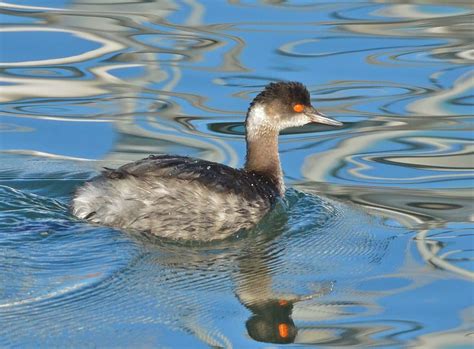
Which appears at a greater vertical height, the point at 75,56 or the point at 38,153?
the point at 75,56

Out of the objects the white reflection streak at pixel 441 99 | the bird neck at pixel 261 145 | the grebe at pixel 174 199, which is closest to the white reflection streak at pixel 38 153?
the bird neck at pixel 261 145

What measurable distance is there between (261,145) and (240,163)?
0.62m

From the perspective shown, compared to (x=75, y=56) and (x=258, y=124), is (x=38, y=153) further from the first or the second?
(x=75, y=56)

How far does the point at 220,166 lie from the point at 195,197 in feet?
0.91

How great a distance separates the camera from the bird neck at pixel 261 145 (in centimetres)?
805

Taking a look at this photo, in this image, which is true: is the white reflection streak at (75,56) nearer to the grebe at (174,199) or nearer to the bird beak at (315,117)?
the bird beak at (315,117)

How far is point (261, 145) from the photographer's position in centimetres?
813

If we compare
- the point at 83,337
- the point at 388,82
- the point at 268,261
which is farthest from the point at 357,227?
the point at 388,82

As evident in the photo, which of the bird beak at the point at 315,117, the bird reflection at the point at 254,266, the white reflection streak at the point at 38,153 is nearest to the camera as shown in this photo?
the bird reflection at the point at 254,266

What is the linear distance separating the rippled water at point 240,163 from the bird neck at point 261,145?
0.82ft

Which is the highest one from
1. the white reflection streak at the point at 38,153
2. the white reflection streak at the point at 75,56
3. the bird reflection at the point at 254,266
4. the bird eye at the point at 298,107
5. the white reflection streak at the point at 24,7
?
the bird eye at the point at 298,107

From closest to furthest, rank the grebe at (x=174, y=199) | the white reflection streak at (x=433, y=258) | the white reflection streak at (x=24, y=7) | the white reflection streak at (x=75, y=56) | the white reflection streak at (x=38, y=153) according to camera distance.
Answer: the white reflection streak at (x=433, y=258) → the grebe at (x=174, y=199) → the white reflection streak at (x=38, y=153) → the white reflection streak at (x=75, y=56) → the white reflection streak at (x=24, y=7)

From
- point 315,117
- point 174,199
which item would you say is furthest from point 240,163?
point 174,199

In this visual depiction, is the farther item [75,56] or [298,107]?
[75,56]
